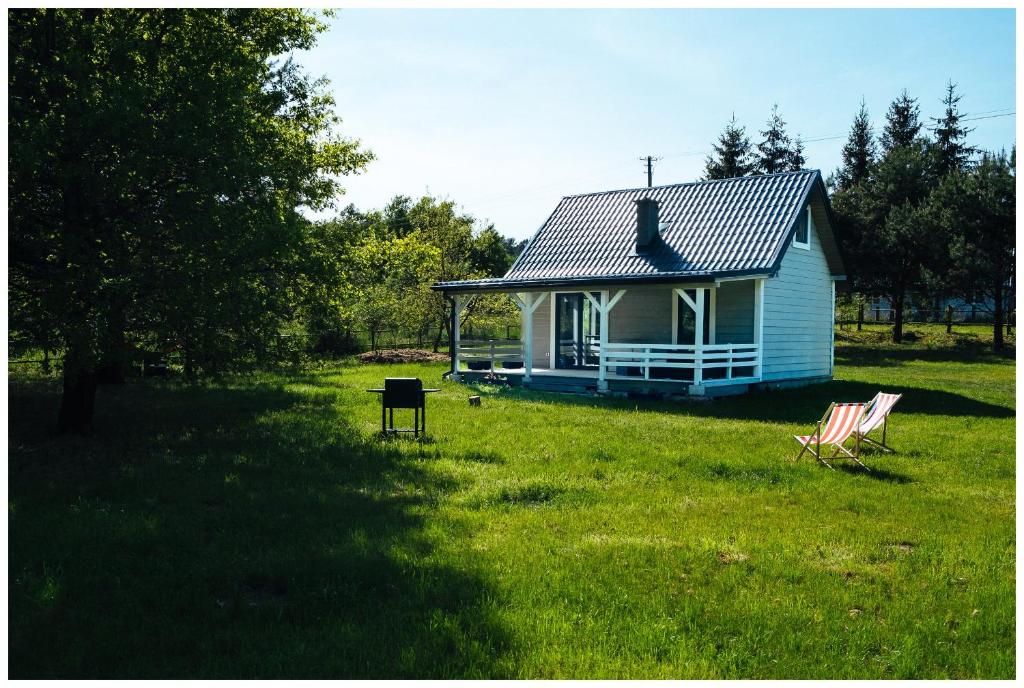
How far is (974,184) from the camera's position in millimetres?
33500

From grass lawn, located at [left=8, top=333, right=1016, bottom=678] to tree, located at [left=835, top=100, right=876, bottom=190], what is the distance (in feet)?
127

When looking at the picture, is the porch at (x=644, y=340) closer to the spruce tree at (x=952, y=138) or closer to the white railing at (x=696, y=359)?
the white railing at (x=696, y=359)

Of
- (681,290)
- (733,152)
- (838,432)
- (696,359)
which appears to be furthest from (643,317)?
(733,152)

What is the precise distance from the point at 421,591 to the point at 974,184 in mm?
35647

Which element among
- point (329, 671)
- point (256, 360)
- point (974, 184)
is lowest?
point (329, 671)

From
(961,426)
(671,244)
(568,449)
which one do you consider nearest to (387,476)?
(568,449)

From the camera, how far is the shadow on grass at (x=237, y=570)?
14.7 ft

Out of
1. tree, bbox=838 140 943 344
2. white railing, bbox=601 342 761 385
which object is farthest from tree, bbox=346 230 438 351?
tree, bbox=838 140 943 344

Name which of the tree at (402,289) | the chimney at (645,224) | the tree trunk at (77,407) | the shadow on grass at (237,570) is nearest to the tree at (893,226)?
the chimney at (645,224)

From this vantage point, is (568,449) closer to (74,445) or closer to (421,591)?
(421,591)

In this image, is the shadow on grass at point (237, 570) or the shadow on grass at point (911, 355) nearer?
the shadow on grass at point (237, 570)

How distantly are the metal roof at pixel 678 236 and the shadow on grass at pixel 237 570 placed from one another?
1065 centimetres

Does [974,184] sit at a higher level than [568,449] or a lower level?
higher

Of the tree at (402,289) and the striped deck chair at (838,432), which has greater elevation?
the tree at (402,289)
